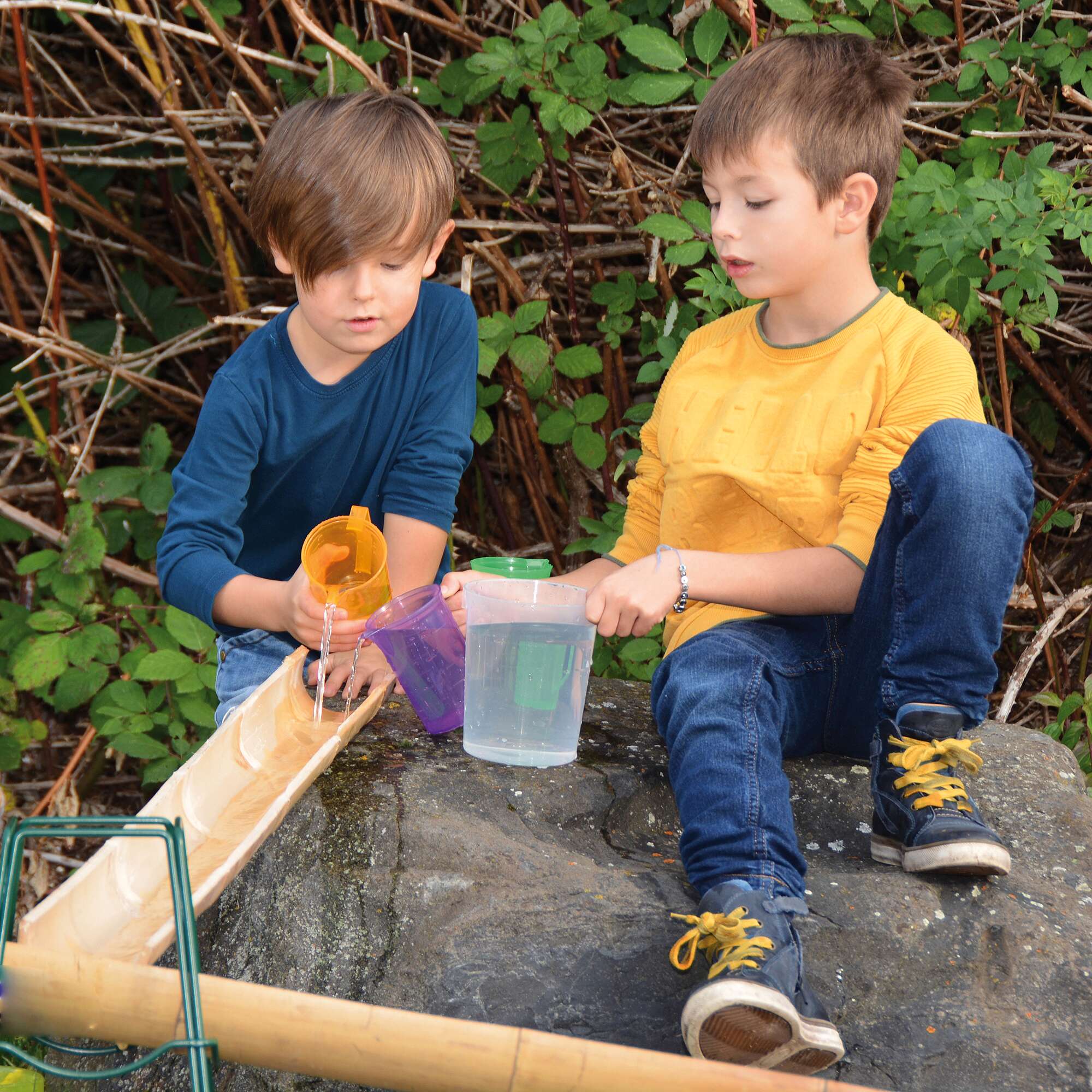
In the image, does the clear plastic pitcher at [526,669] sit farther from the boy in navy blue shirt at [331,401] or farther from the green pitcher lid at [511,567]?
the boy in navy blue shirt at [331,401]

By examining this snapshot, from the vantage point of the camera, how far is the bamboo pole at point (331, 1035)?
89 centimetres

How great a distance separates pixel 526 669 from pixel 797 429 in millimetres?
568

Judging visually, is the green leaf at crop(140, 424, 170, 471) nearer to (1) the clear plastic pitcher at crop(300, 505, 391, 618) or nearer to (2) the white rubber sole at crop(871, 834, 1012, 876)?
(1) the clear plastic pitcher at crop(300, 505, 391, 618)

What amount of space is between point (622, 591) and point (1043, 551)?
1685 millimetres

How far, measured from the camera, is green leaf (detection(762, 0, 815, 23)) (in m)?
2.39

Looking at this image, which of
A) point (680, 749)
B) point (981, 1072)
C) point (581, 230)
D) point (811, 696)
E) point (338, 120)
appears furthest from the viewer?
point (581, 230)

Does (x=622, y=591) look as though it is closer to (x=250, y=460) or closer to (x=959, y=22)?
(x=250, y=460)

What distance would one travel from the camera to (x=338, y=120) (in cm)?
205

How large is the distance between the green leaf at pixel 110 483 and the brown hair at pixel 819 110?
1.65 meters

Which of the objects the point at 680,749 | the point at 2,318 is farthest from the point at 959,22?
the point at 2,318

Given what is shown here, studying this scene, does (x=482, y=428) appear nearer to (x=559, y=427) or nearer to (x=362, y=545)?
(x=559, y=427)

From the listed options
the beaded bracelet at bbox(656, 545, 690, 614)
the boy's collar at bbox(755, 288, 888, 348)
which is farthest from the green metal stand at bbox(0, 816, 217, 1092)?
the boy's collar at bbox(755, 288, 888, 348)

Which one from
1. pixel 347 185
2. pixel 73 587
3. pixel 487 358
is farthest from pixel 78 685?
pixel 347 185

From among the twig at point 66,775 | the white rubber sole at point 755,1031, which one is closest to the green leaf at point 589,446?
the twig at point 66,775
